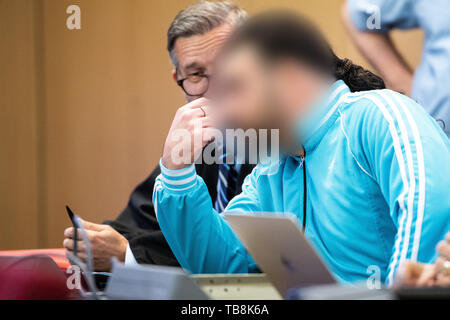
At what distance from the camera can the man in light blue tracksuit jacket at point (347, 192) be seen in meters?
0.85

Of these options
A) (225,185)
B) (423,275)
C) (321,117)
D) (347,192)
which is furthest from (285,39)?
(225,185)

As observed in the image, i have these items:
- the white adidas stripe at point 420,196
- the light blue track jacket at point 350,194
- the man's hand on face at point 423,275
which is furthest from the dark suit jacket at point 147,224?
the man's hand on face at point 423,275

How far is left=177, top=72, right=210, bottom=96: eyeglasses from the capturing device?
5.53 ft

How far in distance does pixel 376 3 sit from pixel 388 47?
15cm

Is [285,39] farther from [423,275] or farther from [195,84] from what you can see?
[195,84]

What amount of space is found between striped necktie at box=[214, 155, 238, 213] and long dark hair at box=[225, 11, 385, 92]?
0.66m

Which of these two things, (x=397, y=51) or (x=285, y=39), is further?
(x=397, y=51)

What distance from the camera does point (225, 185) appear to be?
167 centimetres

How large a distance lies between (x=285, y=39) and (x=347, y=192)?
0.27 meters

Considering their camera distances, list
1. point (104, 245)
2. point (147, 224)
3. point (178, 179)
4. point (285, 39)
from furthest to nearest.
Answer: point (147, 224)
point (104, 245)
point (178, 179)
point (285, 39)

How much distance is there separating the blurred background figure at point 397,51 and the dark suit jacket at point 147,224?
20.1 inches

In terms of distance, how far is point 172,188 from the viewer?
3.78 feet
